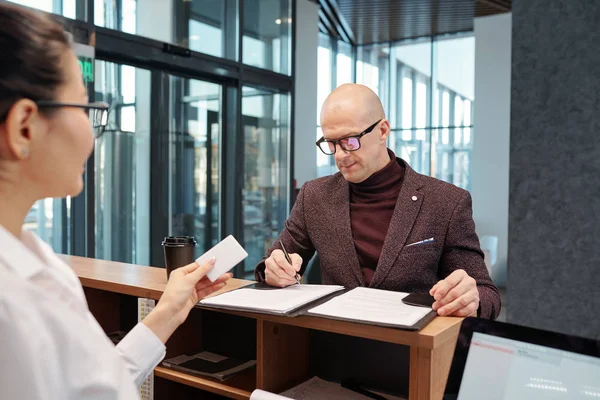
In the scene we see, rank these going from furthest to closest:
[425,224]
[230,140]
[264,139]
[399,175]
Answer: [264,139], [230,140], [399,175], [425,224]

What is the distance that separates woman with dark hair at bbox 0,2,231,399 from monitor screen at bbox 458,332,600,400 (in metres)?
0.57

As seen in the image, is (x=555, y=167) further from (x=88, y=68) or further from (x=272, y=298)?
(x=88, y=68)

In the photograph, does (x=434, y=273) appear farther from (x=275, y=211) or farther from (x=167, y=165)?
(x=275, y=211)

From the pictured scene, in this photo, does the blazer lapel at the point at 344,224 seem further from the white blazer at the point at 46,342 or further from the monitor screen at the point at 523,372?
the white blazer at the point at 46,342

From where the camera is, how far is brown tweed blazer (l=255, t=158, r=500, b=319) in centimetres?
174

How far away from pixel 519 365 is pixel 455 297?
0.31 meters

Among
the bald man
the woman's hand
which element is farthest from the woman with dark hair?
the bald man

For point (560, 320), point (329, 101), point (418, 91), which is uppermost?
point (418, 91)

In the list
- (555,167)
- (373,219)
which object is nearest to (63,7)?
(373,219)

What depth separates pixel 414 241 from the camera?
1760 millimetres

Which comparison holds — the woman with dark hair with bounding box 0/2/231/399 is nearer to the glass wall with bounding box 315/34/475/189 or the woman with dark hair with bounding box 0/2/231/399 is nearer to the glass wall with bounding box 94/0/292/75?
the glass wall with bounding box 94/0/292/75

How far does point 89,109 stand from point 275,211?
18.5 ft

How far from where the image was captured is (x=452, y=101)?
1000 centimetres

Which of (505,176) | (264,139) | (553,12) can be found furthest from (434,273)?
(505,176)
